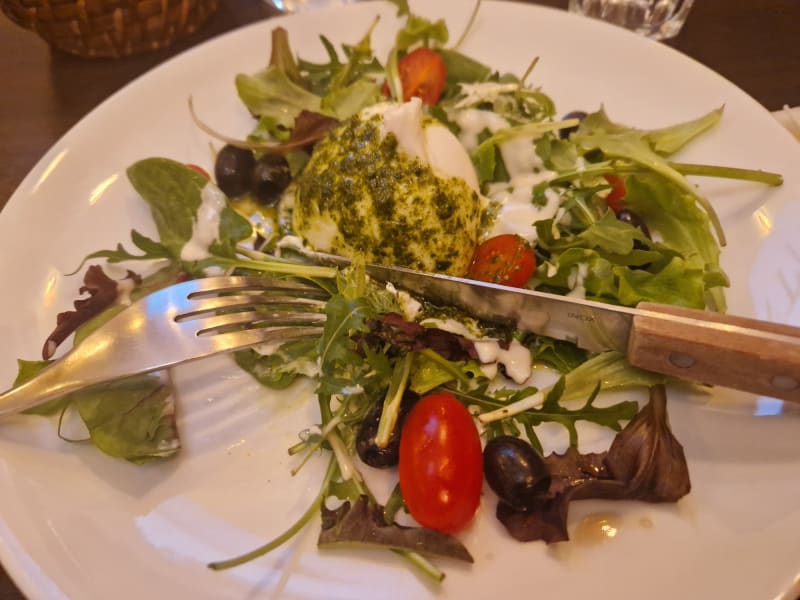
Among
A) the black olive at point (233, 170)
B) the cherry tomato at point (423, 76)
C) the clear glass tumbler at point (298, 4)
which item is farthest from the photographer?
the clear glass tumbler at point (298, 4)

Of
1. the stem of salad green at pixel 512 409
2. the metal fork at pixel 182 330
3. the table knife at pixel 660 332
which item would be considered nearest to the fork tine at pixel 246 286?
the metal fork at pixel 182 330

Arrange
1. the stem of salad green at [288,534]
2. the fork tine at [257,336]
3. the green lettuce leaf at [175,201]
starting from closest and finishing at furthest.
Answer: the stem of salad green at [288,534], the fork tine at [257,336], the green lettuce leaf at [175,201]

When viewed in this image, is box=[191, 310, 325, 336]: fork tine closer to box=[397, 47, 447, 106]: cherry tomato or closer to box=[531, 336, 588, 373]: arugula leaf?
box=[531, 336, 588, 373]: arugula leaf

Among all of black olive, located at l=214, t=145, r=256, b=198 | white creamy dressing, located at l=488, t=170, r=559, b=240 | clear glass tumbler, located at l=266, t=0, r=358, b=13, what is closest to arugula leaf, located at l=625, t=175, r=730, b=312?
white creamy dressing, located at l=488, t=170, r=559, b=240

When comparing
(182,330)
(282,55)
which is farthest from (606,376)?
(282,55)

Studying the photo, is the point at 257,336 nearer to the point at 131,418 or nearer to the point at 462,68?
the point at 131,418

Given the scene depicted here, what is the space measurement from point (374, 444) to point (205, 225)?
0.89m

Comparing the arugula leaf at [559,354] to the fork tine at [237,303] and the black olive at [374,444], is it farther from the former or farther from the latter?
the fork tine at [237,303]

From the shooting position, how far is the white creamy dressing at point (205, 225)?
1840 mm

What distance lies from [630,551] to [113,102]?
205 centimetres

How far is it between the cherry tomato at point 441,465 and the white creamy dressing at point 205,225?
0.84 metres

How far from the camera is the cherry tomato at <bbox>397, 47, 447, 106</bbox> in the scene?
2129 mm

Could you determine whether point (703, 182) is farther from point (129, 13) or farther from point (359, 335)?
point (129, 13)

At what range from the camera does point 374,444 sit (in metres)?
1.43
